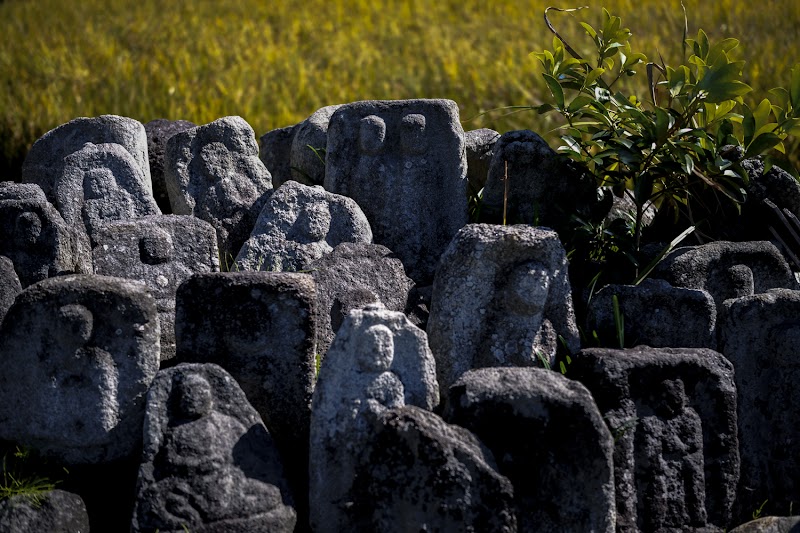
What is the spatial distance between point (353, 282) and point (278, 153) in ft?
4.29

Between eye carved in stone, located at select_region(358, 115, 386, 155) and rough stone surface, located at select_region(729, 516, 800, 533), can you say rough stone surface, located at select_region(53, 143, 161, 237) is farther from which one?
rough stone surface, located at select_region(729, 516, 800, 533)

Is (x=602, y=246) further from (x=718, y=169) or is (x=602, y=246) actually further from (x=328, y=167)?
(x=328, y=167)

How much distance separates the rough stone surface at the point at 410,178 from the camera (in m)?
3.47

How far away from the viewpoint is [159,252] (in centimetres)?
302

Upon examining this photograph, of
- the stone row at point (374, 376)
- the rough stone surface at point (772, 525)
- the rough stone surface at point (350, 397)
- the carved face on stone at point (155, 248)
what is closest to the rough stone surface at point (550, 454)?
the stone row at point (374, 376)

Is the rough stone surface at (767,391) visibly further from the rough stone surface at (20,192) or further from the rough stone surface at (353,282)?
the rough stone surface at (20,192)

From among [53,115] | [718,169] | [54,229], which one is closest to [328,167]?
[54,229]

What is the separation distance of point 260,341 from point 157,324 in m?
0.27

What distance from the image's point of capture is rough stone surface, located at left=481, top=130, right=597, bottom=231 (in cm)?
343

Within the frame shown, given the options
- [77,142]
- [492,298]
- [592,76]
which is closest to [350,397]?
[492,298]

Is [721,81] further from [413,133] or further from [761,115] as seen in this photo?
[413,133]

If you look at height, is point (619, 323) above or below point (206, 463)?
above

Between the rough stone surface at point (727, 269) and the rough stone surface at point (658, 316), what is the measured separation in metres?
0.18

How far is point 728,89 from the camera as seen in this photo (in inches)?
122
